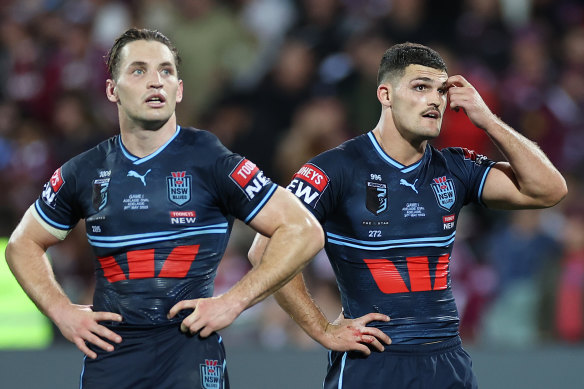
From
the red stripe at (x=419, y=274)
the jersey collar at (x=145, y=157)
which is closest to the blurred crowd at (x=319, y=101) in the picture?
the red stripe at (x=419, y=274)

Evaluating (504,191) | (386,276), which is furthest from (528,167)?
(386,276)

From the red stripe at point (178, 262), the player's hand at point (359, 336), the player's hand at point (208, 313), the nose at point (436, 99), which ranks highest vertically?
the nose at point (436, 99)

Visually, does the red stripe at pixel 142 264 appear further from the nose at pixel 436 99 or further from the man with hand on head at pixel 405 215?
the nose at pixel 436 99

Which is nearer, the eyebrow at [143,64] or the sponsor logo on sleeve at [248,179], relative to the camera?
the sponsor logo on sleeve at [248,179]

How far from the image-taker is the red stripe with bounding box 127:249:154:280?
473 cm

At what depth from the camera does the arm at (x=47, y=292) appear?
4.70 metres

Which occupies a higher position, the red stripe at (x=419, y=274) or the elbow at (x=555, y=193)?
the elbow at (x=555, y=193)

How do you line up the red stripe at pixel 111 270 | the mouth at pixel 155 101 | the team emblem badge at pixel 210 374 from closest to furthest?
the team emblem badge at pixel 210 374 < the red stripe at pixel 111 270 < the mouth at pixel 155 101

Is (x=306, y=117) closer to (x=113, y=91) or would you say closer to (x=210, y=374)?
(x=113, y=91)

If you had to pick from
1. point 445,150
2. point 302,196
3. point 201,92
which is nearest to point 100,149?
point 302,196

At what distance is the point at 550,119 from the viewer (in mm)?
9602

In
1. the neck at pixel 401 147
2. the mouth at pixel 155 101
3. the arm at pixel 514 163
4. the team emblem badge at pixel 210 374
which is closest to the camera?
the team emblem badge at pixel 210 374

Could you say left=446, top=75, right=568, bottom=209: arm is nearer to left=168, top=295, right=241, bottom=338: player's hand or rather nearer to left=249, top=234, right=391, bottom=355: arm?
left=249, top=234, right=391, bottom=355: arm

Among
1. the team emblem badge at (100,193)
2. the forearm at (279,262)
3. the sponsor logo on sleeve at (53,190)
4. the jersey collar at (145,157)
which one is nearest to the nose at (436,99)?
the forearm at (279,262)
